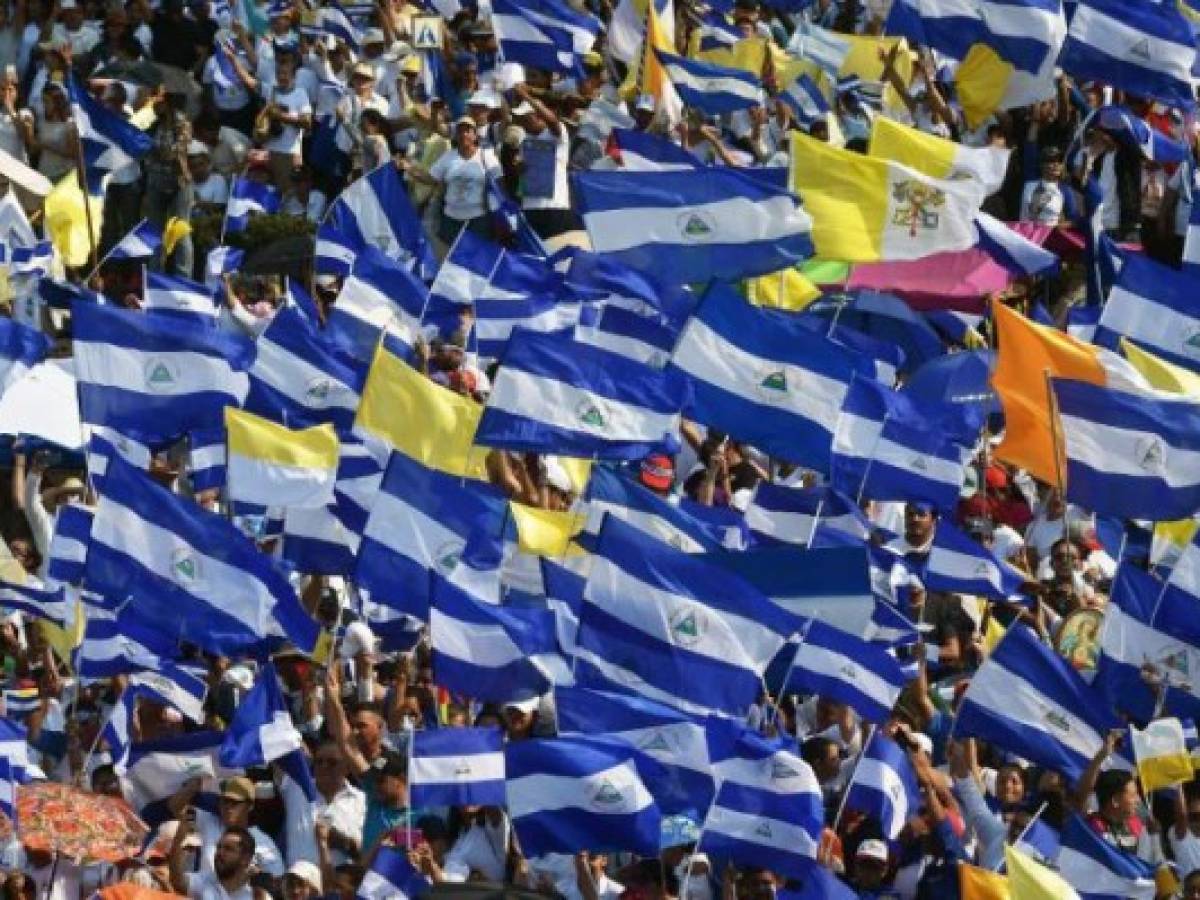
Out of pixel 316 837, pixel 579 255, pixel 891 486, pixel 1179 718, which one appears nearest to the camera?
pixel 316 837

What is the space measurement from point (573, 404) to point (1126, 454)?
2945mm

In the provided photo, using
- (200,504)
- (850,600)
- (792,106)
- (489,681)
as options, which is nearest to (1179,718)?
(850,600)

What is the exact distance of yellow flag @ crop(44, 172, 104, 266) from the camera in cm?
3528

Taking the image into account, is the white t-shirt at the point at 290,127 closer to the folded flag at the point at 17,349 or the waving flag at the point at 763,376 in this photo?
the folded flag at the point at 17,349

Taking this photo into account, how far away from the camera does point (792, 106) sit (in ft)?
122

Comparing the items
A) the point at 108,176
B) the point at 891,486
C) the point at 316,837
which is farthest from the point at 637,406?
the point at 108,176

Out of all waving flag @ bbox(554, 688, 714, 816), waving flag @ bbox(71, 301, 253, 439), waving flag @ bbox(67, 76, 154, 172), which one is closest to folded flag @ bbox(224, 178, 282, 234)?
waving flag @ bbox(67, 76, 154, 172)

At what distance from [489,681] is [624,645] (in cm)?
69

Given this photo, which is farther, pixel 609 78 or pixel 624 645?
pixel 609 78

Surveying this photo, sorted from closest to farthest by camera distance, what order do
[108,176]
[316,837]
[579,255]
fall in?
[316,837]
[579,255]
[108,176]

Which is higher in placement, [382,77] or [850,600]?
[850,600]

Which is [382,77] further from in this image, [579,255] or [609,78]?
[579,255]

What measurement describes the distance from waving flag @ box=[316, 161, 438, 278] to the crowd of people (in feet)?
0.84

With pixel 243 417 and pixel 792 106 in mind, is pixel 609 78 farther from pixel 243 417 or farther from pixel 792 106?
pixel 243 417
